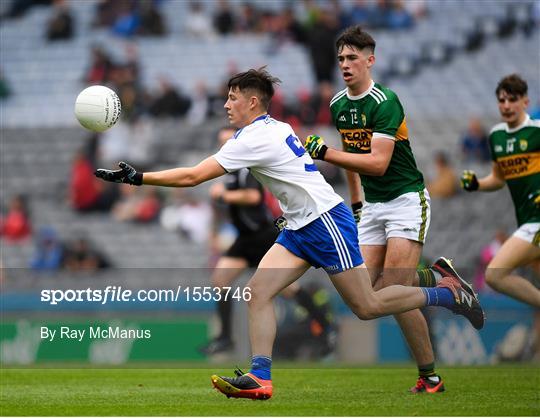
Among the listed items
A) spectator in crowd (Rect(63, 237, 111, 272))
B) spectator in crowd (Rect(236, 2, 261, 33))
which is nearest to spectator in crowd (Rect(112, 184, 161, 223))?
spectator in crowd (Rect(63, 237, 111, 272))

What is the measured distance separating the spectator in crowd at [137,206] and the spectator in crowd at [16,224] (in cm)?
153

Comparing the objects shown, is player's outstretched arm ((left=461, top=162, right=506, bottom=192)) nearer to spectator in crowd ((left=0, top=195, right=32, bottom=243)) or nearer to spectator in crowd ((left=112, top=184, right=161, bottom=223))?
spectator in crowd ((left=112, top=184, right=161, bottom=223))

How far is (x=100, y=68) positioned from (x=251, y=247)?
10544 mm

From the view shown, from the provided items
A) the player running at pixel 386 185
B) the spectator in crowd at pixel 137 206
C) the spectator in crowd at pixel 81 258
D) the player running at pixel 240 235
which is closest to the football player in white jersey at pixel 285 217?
the player running at pixel 386 185

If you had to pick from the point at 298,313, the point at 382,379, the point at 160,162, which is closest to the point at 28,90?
the point at 160,162

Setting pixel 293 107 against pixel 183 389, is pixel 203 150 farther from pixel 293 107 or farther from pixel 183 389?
pixel 183 389

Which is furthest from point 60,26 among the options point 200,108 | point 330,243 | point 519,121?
point 330,243

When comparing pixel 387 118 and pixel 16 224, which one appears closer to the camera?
pixel 387 118

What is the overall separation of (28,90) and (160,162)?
430 centimetres

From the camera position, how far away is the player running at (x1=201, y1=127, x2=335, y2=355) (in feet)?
41.2

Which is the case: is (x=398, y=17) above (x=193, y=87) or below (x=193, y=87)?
above

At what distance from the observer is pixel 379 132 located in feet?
28.4

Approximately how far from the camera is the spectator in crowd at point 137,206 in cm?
1964

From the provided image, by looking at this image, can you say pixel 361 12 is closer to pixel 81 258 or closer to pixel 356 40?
pixel 81 258
